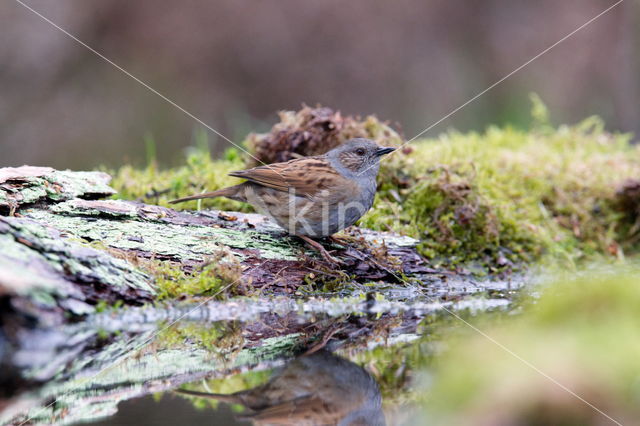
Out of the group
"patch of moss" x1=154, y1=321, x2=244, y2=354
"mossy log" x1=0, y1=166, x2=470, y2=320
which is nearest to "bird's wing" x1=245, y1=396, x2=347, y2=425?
"patch of moss" x1=154, y1=321, x2=244, y2=354

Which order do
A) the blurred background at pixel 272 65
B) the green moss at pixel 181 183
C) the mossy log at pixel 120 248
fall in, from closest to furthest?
the mossy log at pixel 120 248
the green moss at pixel 181 183
the blurred background at pixel 272 65

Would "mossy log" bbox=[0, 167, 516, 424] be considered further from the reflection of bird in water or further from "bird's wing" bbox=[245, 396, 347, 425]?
"bird's wing" bbox=[245, 396, 347, 425]

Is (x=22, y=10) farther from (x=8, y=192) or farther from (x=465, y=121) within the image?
(x=8, y=192)

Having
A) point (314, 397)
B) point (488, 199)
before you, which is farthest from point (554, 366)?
point (488, 199)

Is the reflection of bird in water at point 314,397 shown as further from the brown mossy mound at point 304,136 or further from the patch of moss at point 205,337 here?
the brown mossy mound at point 304,136

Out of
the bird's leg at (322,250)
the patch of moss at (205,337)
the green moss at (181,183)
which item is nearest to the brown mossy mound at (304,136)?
the green moss at (181,183)

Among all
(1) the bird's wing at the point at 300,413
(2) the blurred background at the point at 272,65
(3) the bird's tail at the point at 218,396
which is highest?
(2) the blurred background at the point at 272,65
